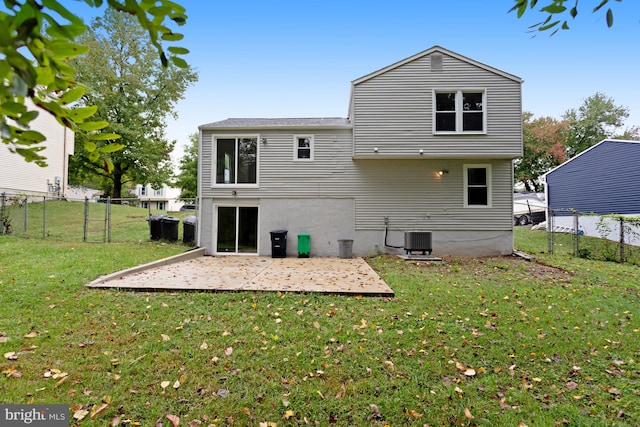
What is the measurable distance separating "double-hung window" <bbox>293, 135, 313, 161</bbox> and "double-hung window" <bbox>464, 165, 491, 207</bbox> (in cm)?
590

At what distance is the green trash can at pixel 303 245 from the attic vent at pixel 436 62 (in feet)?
24.9

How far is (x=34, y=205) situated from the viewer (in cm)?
1733

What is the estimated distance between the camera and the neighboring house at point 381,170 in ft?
35.6

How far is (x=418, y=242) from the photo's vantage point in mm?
10438

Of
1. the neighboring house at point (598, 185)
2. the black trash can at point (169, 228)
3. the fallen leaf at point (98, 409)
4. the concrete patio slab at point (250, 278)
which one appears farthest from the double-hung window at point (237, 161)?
the neighboring house at point (598, 185)

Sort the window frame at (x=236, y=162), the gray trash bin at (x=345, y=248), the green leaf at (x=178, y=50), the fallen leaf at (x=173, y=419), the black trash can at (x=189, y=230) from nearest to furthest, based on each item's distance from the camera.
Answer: the green leaf at (x=178, y=50) < the fallen leaf at (x=173, y=419) < the gray trash bin at (x=345, y=248) < the window frame at (x=236, y=162) < the black trash can at (x=189, y=230)

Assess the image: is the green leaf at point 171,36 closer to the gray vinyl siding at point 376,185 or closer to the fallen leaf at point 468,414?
the fallen leaf at point 468,414

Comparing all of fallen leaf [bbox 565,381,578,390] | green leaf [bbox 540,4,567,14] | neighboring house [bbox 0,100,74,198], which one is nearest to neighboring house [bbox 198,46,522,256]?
fallen leaf [bbox 565,381,578,390]

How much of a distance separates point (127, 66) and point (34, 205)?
11734mm

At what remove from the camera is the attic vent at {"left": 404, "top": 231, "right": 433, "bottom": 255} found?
1043 cm

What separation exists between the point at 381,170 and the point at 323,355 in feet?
29.4

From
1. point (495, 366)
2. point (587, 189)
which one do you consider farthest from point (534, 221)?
point (495, 366)

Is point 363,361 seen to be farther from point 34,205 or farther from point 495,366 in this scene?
point 34,205

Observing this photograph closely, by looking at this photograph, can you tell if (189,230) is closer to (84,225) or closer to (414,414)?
(84,225)
